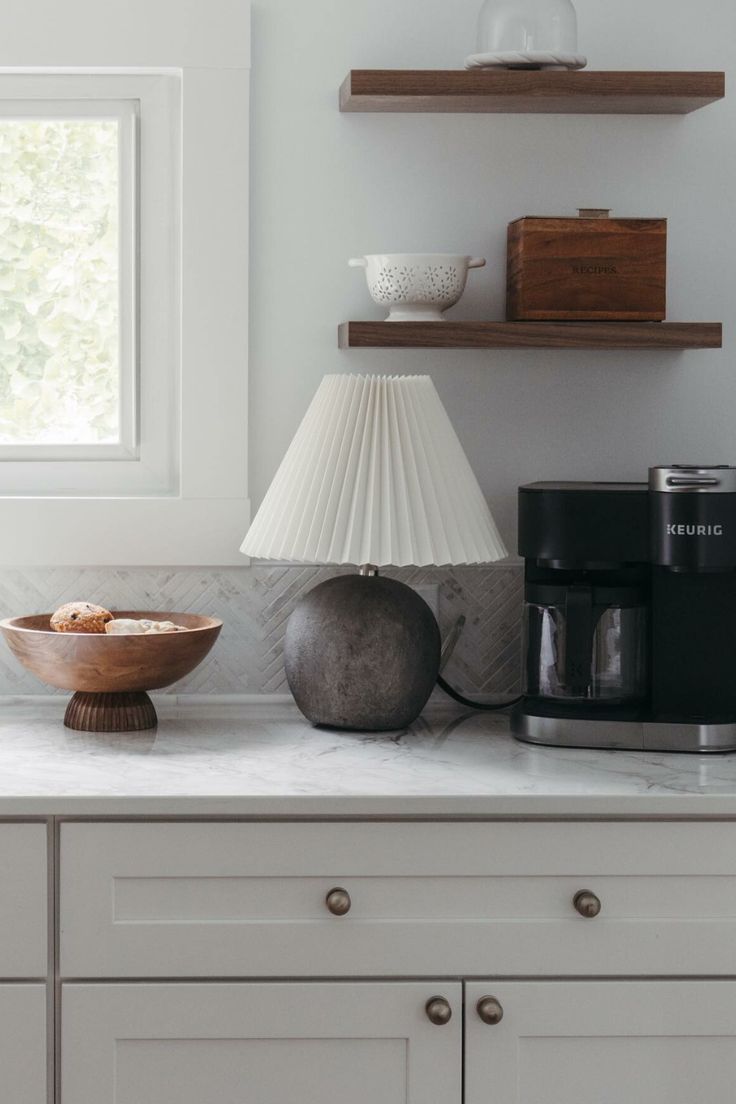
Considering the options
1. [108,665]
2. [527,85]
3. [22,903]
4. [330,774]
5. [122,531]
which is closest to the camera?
[22,903]

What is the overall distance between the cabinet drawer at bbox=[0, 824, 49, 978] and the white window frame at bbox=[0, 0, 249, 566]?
639 mm

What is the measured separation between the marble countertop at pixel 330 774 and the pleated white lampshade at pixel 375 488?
0.27m

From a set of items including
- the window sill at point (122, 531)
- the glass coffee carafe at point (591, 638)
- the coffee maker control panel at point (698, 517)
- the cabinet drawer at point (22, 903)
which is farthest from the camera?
the window sill at point (122, 531)

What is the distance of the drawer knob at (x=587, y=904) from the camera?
1530 millimetres

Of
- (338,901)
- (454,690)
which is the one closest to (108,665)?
(338,901)

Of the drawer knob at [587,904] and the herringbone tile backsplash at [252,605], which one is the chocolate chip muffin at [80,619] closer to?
the herringbone tile backsplash at [252,605]

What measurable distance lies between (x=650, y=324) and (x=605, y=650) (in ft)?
1.66

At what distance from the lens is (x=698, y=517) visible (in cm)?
170

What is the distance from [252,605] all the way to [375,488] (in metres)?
0.41

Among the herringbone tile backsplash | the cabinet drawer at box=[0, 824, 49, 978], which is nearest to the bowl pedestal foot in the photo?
the herringbone tile backsplash

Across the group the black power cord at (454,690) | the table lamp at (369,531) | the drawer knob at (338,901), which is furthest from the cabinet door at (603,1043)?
the black power cord at (454,690)

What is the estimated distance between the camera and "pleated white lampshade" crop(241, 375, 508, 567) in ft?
5.81

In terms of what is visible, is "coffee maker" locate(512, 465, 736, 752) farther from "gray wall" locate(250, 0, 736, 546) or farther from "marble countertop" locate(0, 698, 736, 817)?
"gray wall" locate(250, 0, 736, 546)

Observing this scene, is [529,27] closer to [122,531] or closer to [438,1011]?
[122,531]
